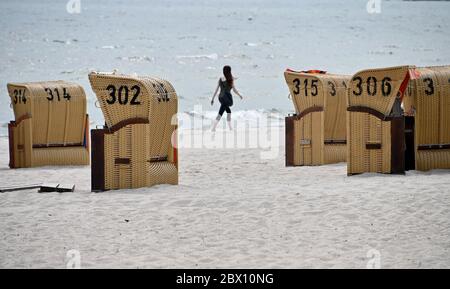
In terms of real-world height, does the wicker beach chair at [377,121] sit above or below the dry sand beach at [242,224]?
above

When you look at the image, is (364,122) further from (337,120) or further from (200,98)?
(200,98)

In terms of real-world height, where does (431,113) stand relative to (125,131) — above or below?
above

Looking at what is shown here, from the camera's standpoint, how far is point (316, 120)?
14031 millimetres

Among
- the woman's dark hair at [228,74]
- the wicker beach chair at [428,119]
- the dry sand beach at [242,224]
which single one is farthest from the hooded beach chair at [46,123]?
the woman's dark hair at [228,74]

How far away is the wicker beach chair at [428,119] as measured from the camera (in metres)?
12.4

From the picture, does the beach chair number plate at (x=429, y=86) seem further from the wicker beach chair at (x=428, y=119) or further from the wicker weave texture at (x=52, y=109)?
→ the wicker weave texture at (x=52, y=109)

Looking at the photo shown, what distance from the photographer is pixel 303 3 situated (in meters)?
156

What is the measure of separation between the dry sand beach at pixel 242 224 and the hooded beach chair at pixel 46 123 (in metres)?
1.95

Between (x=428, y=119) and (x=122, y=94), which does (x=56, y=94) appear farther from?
(x=428, y=119)

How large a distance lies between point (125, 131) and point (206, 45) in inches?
2474

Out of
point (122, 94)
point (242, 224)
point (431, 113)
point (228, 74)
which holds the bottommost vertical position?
point (242, 224)

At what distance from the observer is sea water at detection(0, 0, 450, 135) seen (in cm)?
4878

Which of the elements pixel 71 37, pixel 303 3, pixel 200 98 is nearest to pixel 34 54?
pixel 71 37

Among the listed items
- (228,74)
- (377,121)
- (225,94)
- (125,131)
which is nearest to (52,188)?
(125,131)
